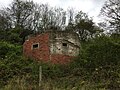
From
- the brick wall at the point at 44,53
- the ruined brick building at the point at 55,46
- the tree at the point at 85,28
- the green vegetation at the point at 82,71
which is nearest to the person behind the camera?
the green vegetation at the point at 82,71

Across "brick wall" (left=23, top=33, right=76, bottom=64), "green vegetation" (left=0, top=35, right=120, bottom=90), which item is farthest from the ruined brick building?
"green vegetation" (left=0, top=35, right=120, bottom=90)

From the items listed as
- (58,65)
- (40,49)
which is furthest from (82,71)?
(40,49)

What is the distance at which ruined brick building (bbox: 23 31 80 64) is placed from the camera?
2466 centimetres

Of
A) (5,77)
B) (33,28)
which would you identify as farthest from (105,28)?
(5,77)

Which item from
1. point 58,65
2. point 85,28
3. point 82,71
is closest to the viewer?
point 82,71

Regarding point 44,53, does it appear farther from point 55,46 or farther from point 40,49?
point 55,46

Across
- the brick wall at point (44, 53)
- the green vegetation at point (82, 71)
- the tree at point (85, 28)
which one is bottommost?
the green vegetation at point (82, 71)

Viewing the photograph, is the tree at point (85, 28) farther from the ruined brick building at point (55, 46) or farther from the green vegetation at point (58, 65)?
the ruined brick building at point (55, 46)

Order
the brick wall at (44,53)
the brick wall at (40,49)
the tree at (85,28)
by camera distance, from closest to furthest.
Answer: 1. the brick wall at (44,53)
2. the brick wall at (40,49)
3. the tree at (85,28)

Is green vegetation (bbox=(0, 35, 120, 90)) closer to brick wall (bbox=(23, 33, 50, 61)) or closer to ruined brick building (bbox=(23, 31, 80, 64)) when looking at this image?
brick wall (bbox=(23, 33, 50, 61))

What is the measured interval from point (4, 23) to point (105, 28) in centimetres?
1579

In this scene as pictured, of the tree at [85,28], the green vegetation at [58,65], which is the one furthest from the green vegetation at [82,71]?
the tree at [85,28]

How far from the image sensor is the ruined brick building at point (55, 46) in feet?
80.9

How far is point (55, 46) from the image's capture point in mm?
24891
